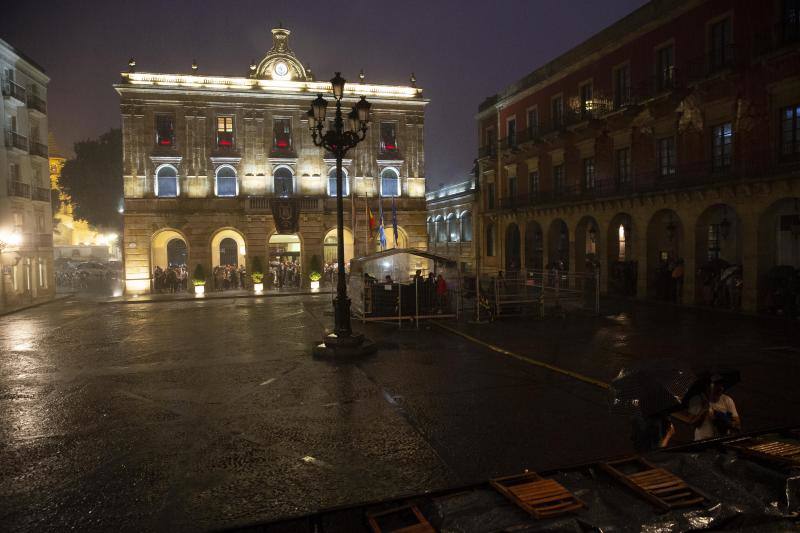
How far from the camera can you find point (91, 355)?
1348cm

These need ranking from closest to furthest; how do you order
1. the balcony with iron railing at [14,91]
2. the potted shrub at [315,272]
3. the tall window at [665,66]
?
the tall window at [665,66], the balcony with iron railing at [14,91], the potted shrub at [315,272]

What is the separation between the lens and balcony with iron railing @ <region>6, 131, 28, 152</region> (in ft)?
93.5

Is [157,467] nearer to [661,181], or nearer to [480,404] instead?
[480,404]

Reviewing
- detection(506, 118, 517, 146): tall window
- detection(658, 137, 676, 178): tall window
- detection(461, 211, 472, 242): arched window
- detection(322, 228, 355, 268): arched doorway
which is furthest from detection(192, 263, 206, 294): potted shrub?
detection(658, 137, 676, 178): tall window

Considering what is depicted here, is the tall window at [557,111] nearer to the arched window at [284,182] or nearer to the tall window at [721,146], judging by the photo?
the tall window at [721,146]

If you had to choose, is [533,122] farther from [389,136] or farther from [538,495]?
[538,495]

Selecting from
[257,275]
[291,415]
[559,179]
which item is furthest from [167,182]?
[291,415]

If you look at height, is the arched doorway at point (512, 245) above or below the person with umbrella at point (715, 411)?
above

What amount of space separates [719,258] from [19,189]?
34911 mm

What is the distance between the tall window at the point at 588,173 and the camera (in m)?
28.5

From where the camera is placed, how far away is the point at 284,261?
3569 cm

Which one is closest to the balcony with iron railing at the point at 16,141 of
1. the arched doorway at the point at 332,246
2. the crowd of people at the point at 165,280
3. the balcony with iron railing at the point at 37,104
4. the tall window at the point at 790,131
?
the balcony with iron railing at the point at 37,104

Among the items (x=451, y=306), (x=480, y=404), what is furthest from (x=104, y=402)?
(x=451, y=306)

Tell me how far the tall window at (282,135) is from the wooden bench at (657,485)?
33.6 meters
